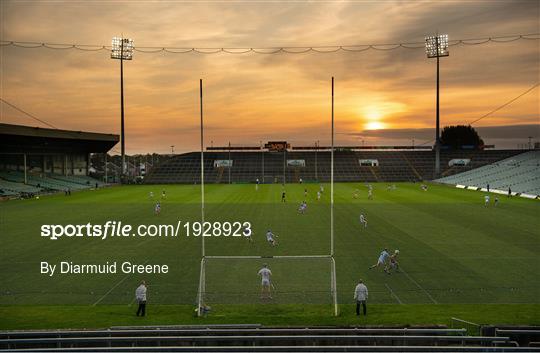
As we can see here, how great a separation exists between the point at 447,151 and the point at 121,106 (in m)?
80.6

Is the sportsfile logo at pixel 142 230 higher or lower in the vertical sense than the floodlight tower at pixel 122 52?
lower

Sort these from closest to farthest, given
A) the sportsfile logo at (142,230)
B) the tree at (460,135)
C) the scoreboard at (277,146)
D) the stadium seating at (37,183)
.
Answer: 1. the sportsfile logo at (142,230)
2. the stadium seating at (37,183)
3. the scoreboard at (277,146)
4. the tree at (460,135)

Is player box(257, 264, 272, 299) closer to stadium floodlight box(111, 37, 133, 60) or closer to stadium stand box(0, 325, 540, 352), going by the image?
stadium stand box(0, 325, 540, 352)

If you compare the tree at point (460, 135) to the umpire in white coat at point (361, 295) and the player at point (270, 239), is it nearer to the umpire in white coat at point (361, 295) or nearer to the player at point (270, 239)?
the player at point (270, 239)

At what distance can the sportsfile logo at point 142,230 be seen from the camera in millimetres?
33656

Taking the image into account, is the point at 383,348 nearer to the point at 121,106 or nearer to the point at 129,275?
the point at 129,275

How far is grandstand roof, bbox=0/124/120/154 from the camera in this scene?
72.9 m

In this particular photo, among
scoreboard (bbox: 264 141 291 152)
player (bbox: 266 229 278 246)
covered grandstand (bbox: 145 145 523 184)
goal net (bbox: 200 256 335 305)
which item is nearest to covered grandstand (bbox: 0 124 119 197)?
covered grandstand (bbox: 145 145 523 184)

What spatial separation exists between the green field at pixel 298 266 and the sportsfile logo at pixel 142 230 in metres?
1.15

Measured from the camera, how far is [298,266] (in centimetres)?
2339

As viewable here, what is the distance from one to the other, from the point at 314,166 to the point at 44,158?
203 feet

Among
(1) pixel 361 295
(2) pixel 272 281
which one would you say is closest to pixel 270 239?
(2) pixel 272 281

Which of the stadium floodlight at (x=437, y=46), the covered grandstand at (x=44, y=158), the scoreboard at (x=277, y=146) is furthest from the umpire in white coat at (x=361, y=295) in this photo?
the scoreboard at (x=277, y=146)

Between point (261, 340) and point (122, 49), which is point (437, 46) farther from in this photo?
point (261, 340)
